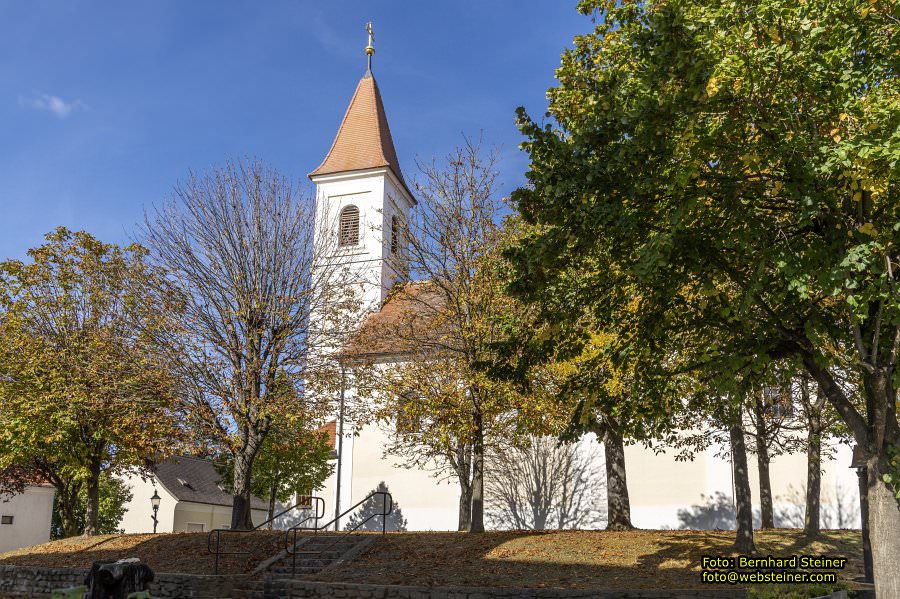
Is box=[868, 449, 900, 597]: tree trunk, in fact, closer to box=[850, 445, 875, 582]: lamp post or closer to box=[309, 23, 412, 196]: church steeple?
box=[850, 445, 875, 582]: lamp post

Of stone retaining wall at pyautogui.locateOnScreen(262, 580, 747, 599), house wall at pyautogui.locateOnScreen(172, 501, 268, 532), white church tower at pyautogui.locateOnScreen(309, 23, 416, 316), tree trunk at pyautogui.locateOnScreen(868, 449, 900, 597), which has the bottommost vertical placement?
house wall at pyautogui.locateOnScreen(172, 501, 268, 532)

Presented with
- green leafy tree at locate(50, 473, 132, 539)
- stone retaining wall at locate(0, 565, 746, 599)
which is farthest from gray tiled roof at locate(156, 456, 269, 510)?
stone retaining wall at locate(0, 565, 746, 599)

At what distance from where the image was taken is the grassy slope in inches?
484

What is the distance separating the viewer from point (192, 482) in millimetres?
45688

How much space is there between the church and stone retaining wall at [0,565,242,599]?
6.37 m

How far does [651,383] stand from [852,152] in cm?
457

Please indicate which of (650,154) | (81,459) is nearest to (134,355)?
(81,459)

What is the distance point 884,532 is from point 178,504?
133 ft

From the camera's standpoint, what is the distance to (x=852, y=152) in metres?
7.20

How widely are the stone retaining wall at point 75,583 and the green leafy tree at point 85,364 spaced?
3.59m

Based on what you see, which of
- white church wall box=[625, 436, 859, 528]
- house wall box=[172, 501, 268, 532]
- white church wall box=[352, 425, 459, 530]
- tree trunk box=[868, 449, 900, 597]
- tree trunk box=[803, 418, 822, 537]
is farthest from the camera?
house wall box=[172, 501, 268, 532]

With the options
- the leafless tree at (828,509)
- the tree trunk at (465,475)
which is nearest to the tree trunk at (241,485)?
the tree trunk at (465,475)

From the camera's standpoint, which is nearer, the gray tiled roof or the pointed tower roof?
the pointed tower roof

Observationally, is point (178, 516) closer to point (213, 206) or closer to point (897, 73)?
point (213, 206)
